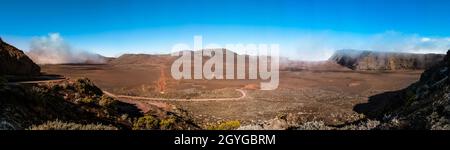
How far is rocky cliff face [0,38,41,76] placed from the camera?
40.5 m

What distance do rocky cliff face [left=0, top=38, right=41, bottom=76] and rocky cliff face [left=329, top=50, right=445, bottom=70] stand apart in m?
88.1

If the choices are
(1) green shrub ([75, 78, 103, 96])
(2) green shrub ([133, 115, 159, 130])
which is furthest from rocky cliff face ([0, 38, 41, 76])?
(2) green shrub ([133, 115, 159, 130])

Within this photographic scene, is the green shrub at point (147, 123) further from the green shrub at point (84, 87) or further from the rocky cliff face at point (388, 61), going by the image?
the rocky cliff face at point (388, 61)

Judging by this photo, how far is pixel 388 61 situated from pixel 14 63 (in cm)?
9819

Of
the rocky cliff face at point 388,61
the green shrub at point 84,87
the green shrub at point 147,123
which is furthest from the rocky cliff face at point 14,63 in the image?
the rocky cliff face at point 388,61

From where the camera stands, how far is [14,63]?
141 ft

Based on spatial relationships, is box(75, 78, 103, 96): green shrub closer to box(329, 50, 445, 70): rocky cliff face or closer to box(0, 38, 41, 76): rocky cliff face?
box(0, 38, 41, 76): rocky cliff face

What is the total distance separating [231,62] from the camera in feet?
421

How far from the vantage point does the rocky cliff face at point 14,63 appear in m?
40.5

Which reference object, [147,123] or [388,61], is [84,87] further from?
[388,61]
